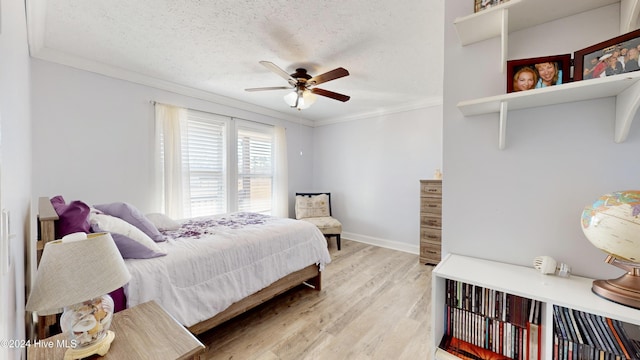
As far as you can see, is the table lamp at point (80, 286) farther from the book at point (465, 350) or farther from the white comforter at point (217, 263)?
the book at point (465, 350)

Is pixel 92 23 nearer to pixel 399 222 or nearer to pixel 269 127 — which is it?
pixel 269 127

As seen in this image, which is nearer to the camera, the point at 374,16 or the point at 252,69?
the point at 374,16

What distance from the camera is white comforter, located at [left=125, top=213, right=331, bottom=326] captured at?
1.50 meters

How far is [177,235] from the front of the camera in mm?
2139

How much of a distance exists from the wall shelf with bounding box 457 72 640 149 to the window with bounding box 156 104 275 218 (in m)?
3.23

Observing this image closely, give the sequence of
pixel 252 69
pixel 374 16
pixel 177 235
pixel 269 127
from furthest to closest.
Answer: pixel 269 127
pixel 252 69
pixel 177 235
pixel 374 16

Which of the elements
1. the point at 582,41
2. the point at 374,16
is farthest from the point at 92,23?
the point at 582,41

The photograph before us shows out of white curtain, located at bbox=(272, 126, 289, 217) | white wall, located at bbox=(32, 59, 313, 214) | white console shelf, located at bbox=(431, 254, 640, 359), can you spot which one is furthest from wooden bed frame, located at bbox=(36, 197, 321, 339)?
white curtain, located at bbox=(272, 126, 289, 217)

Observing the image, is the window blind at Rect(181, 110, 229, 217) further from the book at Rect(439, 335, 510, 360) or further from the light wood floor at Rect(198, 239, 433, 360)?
the book at Rect(439, 335, 510, 360)

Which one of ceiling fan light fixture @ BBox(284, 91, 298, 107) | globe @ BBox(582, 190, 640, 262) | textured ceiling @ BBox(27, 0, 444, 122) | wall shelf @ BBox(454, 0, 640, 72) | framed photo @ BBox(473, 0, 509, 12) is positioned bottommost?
globe @ BBox(582, 190, 640, 262)

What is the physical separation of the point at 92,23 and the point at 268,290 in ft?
8.39

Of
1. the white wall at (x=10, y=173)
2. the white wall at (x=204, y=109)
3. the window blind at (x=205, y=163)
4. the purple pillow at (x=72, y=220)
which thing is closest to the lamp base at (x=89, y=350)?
the white wall at (x=10, y=173)

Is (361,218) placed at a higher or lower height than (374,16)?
lower

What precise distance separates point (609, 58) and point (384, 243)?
3758 millimetres
